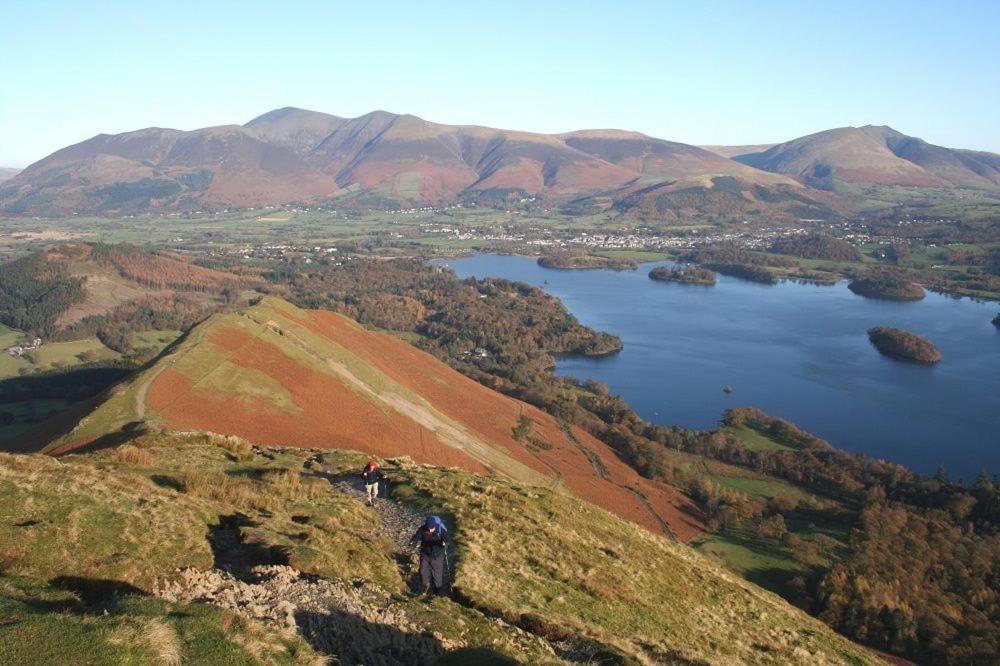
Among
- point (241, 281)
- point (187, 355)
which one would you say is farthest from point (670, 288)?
point (187, 355)

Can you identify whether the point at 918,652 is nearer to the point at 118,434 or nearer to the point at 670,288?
the point at 118,434

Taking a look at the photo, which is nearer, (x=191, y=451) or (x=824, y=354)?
(x=191, y=451)

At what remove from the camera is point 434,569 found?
1349 cm

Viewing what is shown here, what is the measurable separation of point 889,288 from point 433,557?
601 ft

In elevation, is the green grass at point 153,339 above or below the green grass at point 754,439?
above

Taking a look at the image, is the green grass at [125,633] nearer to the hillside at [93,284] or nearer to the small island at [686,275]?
the hillside at [93,284]

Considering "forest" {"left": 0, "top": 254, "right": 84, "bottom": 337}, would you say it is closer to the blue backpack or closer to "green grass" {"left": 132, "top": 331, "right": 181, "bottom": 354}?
"green grass" {"left": 132, "top": 331, "right": 181, "bottom": 354}

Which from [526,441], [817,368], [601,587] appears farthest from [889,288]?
[601,587]

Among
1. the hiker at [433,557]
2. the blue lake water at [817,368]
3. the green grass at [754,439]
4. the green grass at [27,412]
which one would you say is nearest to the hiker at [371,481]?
the hiker at [433,557]

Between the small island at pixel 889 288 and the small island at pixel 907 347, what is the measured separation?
49214 mm

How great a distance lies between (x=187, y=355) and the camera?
1576 inches

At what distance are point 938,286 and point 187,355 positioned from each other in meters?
190

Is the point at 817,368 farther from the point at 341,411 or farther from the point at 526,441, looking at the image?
the point at 341,411

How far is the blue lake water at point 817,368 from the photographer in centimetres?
8400
